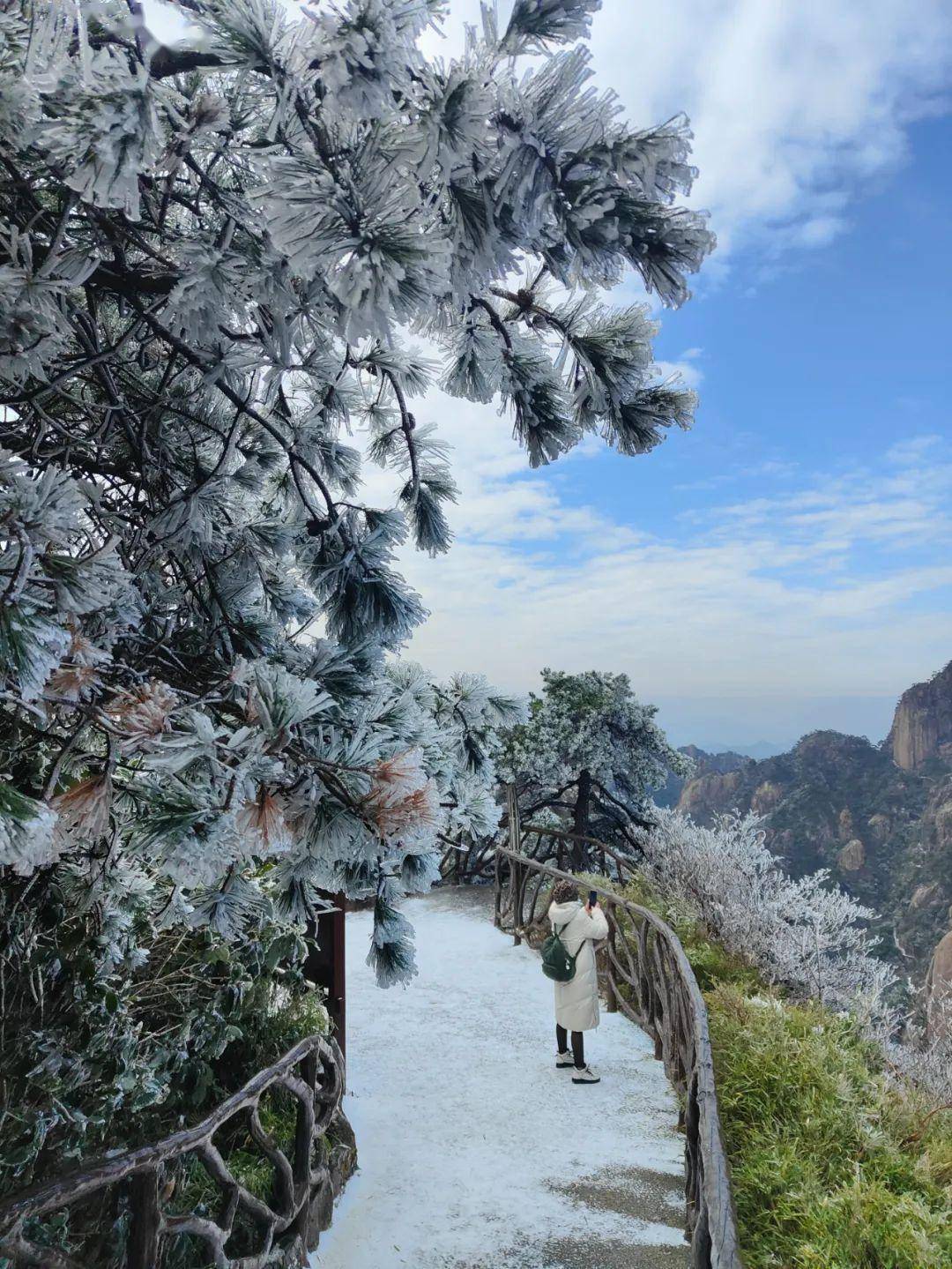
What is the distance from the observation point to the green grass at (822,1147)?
3406 mm

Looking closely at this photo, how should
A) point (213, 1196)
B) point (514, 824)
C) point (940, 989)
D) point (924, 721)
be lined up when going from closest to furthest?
point (213, 1196) → point (514, 824) → point (940, 989) → point (924, 721)

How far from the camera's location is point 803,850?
1731 inches

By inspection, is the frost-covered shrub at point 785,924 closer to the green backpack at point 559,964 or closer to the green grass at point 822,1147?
the green grass at point 822,1147

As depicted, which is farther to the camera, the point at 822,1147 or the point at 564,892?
the point at 564,892

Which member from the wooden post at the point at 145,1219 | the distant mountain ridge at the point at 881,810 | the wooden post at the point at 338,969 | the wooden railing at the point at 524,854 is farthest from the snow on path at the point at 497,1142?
the distant mountain ridge at the point at 881,810

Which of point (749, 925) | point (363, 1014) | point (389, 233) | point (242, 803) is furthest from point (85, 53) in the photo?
point (749, 925)

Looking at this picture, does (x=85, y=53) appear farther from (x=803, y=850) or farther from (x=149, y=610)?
(x=803, y=850)

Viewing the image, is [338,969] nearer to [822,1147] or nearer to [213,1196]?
[213,1196]

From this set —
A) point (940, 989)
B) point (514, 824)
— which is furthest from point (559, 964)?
point (940, 989)

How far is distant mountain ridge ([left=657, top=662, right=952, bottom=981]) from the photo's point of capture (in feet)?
119

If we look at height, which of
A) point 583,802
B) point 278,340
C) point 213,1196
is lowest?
point 213,1196

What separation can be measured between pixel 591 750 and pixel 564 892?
25.7ft

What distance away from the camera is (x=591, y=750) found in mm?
14383

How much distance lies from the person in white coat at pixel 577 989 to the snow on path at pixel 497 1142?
5.4 inches
